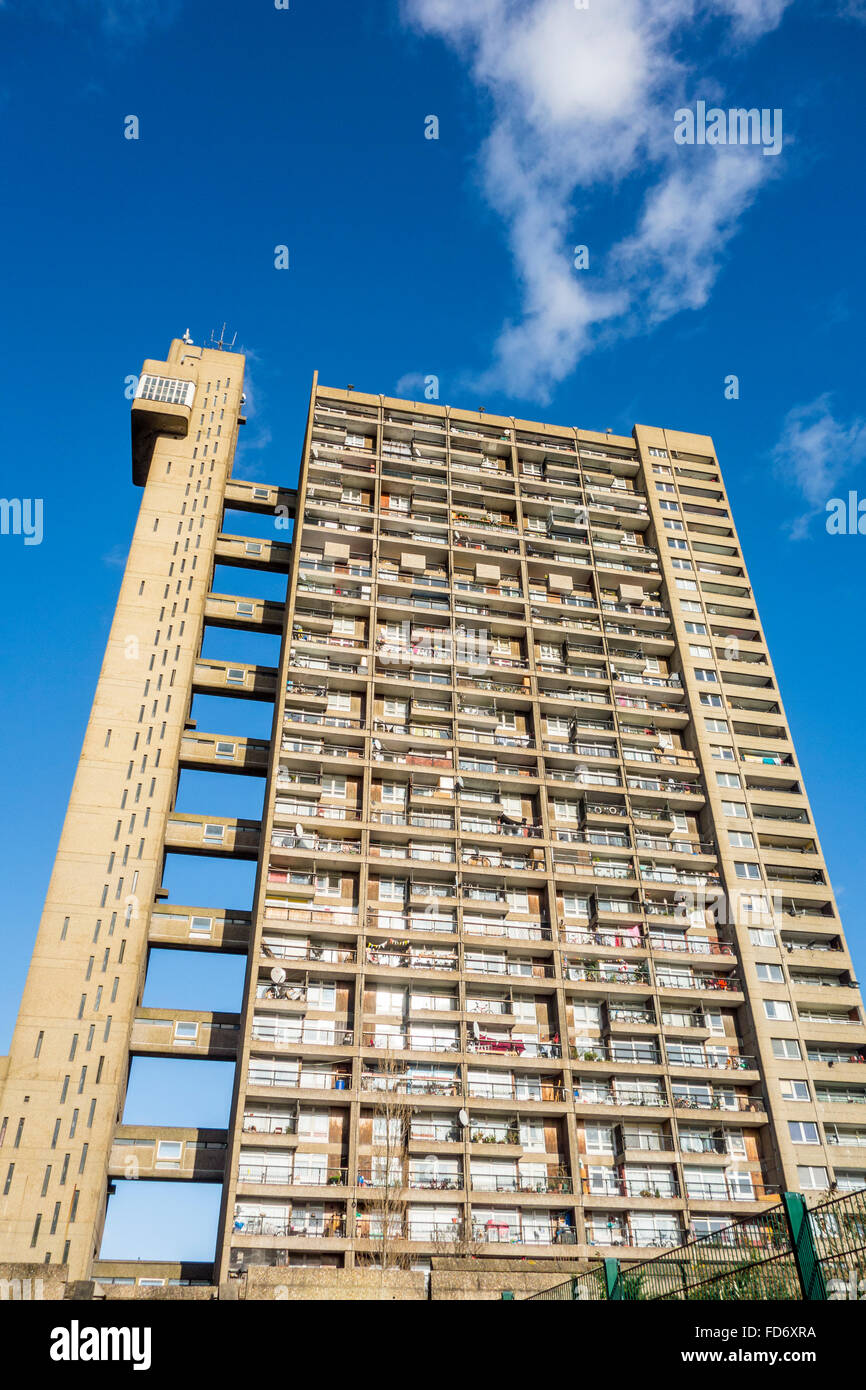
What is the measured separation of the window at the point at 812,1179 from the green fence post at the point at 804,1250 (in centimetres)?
4295

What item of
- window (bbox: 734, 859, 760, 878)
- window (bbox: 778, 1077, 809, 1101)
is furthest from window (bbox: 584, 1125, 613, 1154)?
window (bbox: 734, 859, 760, 878)

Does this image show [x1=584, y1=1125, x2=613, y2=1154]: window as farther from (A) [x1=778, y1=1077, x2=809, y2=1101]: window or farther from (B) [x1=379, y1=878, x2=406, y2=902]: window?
(B) [x1=379, y1=878, x2=406, y2=902]: window

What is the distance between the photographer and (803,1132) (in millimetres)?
53625

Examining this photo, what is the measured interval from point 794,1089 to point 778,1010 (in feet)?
14.6

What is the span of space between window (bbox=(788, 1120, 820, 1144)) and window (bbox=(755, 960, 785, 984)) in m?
7.83

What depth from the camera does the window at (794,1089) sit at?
54719 millimetres

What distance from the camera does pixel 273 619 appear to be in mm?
72438

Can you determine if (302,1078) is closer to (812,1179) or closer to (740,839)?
(812,1179)

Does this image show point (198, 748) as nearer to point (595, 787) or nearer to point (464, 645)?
point (464, 645)

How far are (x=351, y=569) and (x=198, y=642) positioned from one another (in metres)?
11.8

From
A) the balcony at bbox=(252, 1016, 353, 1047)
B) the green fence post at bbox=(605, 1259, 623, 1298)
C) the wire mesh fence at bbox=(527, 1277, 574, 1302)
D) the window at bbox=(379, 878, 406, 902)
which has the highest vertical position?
the window at bbox=(379, 878, 406, 902)

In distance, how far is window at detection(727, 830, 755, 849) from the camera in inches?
2549

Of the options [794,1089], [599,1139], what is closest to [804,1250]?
[599,1139]
